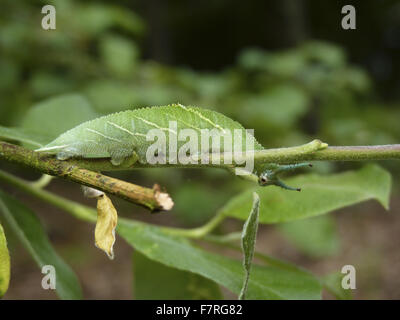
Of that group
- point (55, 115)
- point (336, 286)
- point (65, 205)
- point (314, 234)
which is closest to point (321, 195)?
point (336, 286)

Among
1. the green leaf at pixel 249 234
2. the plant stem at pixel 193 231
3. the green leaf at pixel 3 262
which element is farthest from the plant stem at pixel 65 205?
the green leaf at pixel 249 234

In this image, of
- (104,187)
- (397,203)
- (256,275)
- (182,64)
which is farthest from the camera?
(182,64)

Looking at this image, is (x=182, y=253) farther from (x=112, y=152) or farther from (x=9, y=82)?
(x=9, y=82)

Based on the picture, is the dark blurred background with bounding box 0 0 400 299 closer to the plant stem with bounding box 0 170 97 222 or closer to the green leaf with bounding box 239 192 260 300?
the plant stem with bounding box 0 170 97 222

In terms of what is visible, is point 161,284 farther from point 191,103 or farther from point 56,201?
→ point 191,103

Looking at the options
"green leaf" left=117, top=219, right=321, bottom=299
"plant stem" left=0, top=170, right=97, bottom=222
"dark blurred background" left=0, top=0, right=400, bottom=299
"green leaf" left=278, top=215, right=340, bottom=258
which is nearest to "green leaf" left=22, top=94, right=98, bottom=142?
"dark blurred background" left=0, top=0, right=400, bottom=299

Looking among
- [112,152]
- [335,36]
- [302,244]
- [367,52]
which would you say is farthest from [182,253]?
[367,52]

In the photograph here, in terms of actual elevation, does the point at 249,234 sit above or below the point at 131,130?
below
